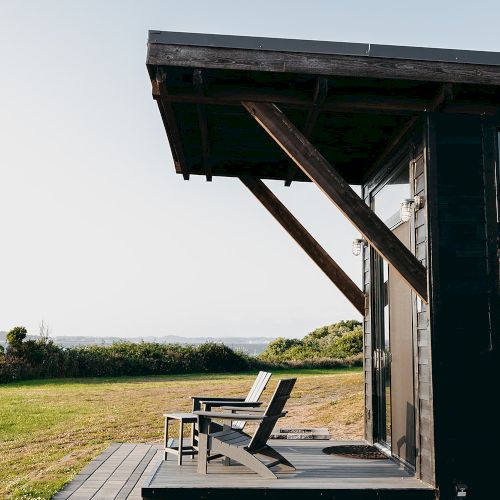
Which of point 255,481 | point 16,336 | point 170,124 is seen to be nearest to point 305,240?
point 170,124

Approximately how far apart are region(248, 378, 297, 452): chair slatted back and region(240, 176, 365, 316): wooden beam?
195 cm

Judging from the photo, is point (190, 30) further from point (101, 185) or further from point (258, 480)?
point (101, 185)

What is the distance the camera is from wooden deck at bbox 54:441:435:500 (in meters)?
4.35

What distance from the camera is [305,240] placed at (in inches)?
266

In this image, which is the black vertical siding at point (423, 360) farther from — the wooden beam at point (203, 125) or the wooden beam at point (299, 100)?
the wooden beam at point (203, 125)

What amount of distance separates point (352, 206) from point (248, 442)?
2159 millimetres

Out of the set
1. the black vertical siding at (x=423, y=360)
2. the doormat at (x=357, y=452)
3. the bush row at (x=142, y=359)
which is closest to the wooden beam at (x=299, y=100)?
the black vertical siding at (x=423, y=360)

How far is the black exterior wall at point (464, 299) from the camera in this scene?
173 inches

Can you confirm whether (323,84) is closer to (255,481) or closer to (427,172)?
(427,172)

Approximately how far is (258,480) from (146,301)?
47727 millimetres

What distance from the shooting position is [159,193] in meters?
17.2

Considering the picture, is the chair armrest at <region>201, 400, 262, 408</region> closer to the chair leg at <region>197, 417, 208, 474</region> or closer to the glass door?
the chair leg at <region>197, 417, 208, 474</region>

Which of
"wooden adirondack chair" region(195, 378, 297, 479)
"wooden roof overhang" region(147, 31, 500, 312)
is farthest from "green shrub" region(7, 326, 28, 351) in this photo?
"wooden roof overhang" region(147, 31, 500, 312)

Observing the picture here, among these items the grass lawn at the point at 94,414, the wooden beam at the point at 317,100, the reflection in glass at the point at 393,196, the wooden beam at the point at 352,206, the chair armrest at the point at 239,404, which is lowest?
the grass lawn at the point at 94,414
